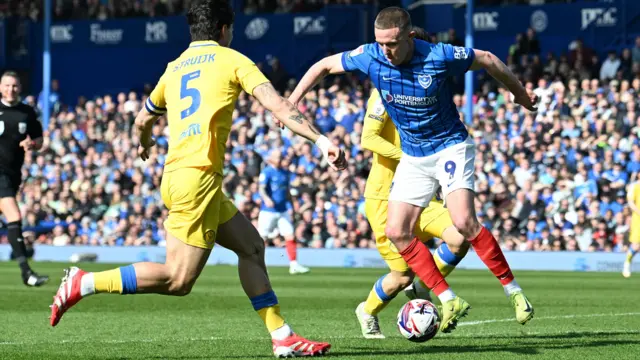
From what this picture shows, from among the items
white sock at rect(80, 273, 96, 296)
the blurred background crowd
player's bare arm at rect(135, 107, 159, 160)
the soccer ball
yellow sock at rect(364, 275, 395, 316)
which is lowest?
yellow sock at rect(364, 275, 395, 316)

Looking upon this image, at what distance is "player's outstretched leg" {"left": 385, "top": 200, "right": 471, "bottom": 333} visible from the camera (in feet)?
27.9

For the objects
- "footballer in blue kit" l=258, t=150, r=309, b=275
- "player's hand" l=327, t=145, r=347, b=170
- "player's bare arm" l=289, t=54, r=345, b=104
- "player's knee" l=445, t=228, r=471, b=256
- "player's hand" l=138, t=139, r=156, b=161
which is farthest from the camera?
"footballer in blue kit" l=258, t=150, r=309, b=275

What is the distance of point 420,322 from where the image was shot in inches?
327

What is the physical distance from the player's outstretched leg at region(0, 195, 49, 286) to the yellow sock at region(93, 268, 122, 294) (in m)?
6.95

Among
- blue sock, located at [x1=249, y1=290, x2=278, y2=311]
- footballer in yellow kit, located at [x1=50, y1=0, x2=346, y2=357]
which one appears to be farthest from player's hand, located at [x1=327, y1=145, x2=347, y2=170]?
blue sock, located at [x1=249, y1=290, x2=278, y2=311]

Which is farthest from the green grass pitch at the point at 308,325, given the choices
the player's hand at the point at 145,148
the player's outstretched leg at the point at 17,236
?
the player's hand at the point at 145,148

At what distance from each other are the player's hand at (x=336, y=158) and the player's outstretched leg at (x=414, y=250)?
174cm

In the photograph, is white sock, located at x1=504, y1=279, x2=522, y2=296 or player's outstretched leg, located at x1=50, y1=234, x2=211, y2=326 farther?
white sock, located at x1=504, y1=279, x2=522, y2=296

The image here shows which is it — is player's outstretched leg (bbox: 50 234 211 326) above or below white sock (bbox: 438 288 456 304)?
above

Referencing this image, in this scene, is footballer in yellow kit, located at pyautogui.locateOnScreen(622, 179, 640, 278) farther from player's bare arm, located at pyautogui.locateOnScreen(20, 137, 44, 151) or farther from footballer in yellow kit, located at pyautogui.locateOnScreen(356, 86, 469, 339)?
footballer in yellow kit, located at pyautogui.locateOnScreen(356, 86, 469, 339)

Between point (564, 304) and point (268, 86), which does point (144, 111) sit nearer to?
point (268, 86)

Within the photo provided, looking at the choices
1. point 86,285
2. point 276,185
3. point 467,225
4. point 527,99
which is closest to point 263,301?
point 86,285

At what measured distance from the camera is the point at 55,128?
32.5 m

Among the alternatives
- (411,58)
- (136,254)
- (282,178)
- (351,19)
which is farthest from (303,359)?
(351,19)
